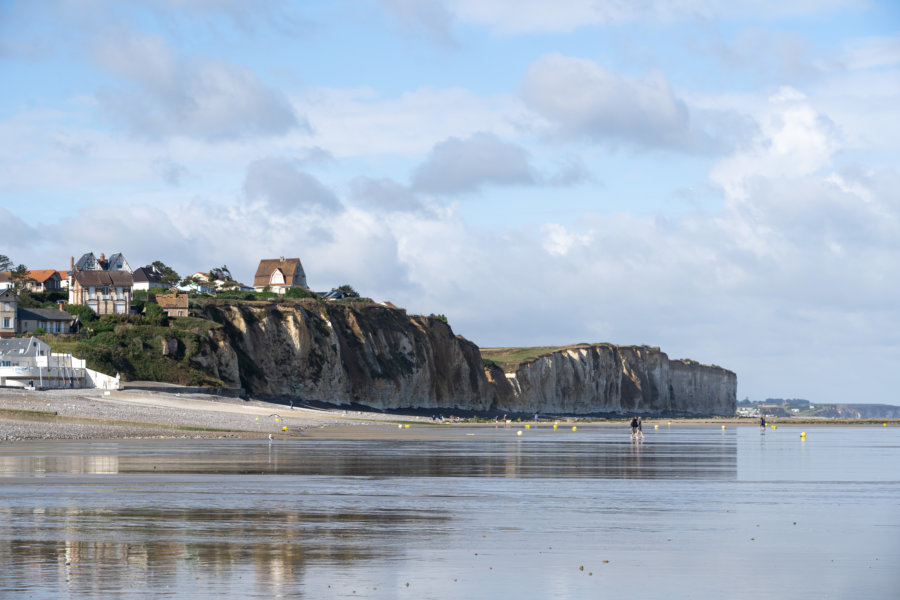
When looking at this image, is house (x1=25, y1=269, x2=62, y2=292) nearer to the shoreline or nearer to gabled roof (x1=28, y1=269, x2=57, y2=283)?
gabled roof (x1=28, y1=269, x2=57, y2=283)

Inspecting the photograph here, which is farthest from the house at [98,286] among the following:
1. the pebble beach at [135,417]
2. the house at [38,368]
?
the pebble beach at [135,417]

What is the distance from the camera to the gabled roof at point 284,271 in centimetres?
17900

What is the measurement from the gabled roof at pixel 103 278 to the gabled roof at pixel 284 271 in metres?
57.2

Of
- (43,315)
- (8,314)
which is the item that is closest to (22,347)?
(8,314)

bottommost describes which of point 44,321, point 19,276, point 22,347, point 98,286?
point 22,347

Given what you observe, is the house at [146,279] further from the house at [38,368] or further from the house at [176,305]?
the house at [38,368]

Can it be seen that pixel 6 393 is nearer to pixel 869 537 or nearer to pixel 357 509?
pixel 357 509

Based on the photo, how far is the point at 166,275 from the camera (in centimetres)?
15762

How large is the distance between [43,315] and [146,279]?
184 feet

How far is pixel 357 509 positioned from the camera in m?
19.5

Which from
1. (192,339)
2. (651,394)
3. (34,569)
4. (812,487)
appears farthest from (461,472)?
(651,394)

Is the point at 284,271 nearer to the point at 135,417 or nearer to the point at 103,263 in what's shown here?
the point at 103,263

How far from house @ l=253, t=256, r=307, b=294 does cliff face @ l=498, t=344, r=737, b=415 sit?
49256 millimetres

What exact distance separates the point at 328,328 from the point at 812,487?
85319 millimetres
